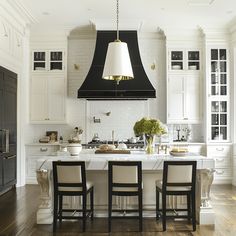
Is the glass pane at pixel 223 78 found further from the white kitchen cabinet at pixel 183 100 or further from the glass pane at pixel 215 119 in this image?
the glass pane at pixel 215 119

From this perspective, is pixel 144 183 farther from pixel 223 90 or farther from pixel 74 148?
pixel 223 90

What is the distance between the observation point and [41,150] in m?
7.87

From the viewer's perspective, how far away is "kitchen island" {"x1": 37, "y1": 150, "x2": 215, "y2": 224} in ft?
14.8

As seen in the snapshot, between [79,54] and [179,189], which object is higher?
[79,54]

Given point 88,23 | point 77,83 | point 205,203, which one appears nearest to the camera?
point 205,203

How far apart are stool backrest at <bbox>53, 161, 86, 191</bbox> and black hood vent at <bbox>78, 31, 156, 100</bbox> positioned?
359 cm

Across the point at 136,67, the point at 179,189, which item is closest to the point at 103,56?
the point at 136,67

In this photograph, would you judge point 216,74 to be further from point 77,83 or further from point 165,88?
point 77,83

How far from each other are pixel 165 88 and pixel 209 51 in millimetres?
1315

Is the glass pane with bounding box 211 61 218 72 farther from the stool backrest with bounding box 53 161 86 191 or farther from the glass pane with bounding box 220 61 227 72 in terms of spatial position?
the stool backrest with bounding box 53 161 86 191

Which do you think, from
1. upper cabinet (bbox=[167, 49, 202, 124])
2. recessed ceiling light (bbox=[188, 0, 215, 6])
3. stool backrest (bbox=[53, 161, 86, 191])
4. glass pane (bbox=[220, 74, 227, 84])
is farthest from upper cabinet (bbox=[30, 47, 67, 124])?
stool backrest (bbox=[53, 161, 86, 191])

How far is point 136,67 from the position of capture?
311 inches

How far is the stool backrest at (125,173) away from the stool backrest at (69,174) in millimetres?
343

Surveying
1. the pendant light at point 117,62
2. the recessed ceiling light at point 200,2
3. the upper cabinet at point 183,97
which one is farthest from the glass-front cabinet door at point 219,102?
the pendant light at point 117,62
